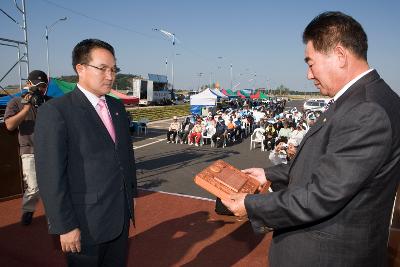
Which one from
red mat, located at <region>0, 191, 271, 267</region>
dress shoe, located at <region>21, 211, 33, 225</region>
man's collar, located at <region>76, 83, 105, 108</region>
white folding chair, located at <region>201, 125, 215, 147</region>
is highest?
man's collar, located at <region>76, 83, 105, 108</region>

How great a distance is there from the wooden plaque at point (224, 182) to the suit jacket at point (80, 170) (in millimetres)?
820

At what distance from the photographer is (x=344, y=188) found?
58.5 inches

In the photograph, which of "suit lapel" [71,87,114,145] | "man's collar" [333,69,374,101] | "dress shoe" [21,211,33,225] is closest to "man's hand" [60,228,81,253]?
"suit lapel" [71,87,114,145]

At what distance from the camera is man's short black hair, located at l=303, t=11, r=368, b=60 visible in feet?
5.34

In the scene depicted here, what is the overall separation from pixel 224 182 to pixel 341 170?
825 mm

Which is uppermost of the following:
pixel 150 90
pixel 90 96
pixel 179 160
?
pixel 150 90

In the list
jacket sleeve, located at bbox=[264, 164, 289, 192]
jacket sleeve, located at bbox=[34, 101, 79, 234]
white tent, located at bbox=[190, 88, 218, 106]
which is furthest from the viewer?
white tent, located at bbox=[190, 88, 218, 106]

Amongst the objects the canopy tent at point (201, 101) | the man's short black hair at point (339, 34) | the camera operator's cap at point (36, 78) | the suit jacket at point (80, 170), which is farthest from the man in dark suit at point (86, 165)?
the canopy tent at point (201, 101)

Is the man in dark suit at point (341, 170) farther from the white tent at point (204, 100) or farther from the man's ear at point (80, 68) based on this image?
the white tent at point (204, 100)

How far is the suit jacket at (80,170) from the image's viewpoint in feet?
7.43

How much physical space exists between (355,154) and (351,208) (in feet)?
1.11

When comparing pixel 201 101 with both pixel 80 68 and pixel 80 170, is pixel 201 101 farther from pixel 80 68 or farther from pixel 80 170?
pixel 80 170

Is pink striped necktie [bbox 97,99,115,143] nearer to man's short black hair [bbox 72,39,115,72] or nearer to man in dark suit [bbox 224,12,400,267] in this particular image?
man's short black hair [bbox 72,39,115,72]

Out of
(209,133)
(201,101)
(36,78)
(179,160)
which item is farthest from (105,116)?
(201,101)
